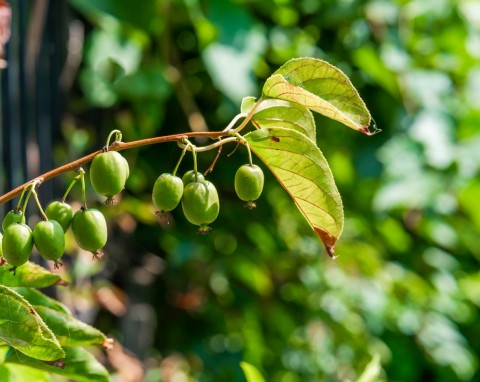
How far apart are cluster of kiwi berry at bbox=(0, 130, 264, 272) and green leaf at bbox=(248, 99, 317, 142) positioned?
40mm

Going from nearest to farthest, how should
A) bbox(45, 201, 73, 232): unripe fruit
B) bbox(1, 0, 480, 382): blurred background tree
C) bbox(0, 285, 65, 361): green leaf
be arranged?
bbox(0, 285, 65, 361): green leaf < bbox(45, 201, 73, 232): unripe fruit < bbox(1, 0, 480, 382): blurred background tree

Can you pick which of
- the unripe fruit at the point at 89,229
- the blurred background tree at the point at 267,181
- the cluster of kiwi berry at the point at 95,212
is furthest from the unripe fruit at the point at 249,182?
the blurred background tree at the point at 267,181

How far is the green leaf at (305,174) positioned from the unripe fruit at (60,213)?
5.8 inches

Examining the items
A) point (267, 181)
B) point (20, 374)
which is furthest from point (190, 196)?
point (267, 181)

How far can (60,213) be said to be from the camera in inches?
27.0

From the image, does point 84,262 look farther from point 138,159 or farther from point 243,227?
point 243,227

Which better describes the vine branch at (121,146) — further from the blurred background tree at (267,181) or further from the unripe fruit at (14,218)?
the blurred background tree at (267,181)

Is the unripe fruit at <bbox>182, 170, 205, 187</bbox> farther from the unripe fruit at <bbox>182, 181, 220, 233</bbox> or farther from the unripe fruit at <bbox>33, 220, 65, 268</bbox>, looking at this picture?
the unripe fruit at <bbox>33, 220, 65, 268</bbox>

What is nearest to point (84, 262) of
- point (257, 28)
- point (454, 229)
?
point (257, 28)

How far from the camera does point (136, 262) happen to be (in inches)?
88.1

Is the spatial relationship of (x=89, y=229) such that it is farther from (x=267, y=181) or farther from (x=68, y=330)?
(x=267, y=181)

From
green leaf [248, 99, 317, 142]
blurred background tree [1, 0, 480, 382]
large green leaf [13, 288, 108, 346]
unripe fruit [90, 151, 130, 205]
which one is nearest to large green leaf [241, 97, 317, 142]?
green leaf [248, 99, 317, 142]

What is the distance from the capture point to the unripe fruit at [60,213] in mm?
683

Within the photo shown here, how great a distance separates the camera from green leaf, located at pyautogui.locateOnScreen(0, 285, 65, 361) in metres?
0.58
